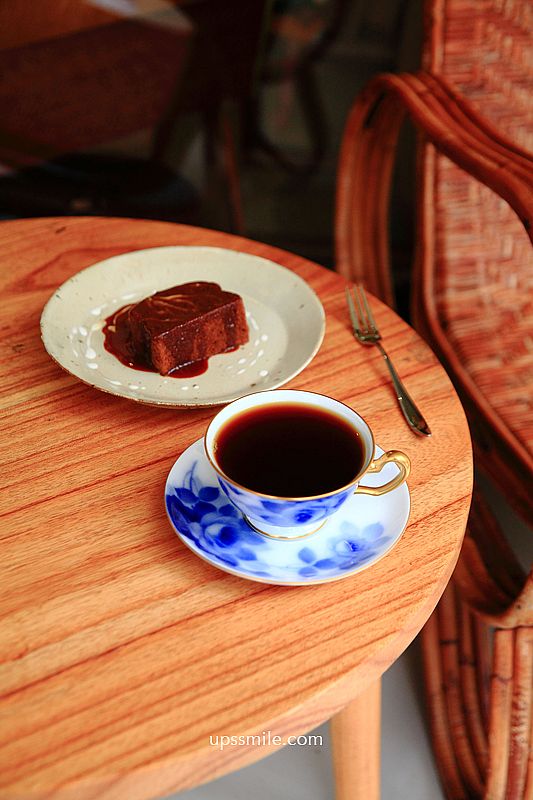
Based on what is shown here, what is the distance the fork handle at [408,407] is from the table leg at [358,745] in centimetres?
28

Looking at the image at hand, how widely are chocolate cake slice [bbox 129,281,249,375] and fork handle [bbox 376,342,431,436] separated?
17 cm

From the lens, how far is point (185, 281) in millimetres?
953

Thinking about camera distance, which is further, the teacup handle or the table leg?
the table leg

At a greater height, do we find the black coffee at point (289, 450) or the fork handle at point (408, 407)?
the black coffee at point (289, 450)

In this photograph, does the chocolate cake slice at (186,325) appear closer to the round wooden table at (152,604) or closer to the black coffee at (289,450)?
the round wooden table at (152,604)

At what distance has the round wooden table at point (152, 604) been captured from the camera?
1.69ft

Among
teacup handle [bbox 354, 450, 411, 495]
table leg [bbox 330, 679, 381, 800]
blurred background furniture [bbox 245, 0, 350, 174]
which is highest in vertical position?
teacup handle [bbox 354, 450, 411, 495]

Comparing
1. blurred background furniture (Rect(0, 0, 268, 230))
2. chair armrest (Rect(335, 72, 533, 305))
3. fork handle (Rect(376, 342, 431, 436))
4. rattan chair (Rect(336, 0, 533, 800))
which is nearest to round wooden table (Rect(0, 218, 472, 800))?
fork handle (Rect(376, 342, 431, 436))

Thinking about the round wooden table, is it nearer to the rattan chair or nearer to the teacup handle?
the teacup handle

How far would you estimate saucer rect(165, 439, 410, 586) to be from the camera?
60 cm

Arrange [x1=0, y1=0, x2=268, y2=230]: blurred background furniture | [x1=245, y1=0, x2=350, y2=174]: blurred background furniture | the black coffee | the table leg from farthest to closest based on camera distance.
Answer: [x1=245, y1=0, x2=350, y2=174]: blurred background furniture < [x1=0, y1=0, x2=268, y2=230]: blurred background furniture < the table leg < the black coffee

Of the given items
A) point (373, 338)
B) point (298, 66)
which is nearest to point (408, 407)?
point (373, 338)

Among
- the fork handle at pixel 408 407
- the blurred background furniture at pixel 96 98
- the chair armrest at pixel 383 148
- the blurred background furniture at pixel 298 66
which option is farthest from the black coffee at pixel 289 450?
the blurred background furniture at pixel 298 66

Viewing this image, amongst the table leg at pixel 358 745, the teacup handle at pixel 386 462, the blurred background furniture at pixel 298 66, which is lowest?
the table leg at pixel 358 745
